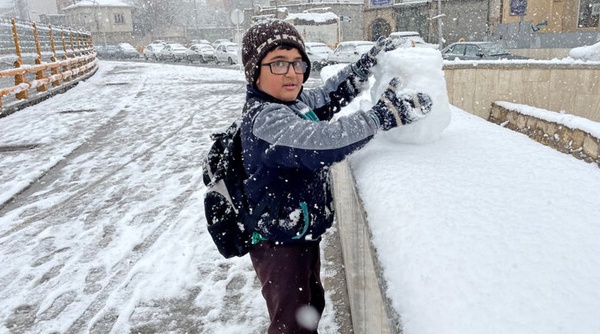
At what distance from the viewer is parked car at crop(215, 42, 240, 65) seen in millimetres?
27278

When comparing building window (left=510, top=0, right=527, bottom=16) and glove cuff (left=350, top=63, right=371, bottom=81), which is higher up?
building window (left=510, top=0, right=527, bottom=16)

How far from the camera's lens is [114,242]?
383 centimetres

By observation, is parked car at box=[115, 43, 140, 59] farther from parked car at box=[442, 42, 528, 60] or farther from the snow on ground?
the snow on ground

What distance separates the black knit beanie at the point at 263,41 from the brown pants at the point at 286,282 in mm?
676

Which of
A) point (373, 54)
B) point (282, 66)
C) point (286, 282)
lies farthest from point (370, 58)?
point (286, 282)

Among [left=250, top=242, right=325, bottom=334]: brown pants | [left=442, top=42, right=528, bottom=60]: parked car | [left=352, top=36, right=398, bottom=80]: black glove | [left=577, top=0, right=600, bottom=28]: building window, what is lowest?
[left=250, top=242, right=325, bottom=334]: brown pants

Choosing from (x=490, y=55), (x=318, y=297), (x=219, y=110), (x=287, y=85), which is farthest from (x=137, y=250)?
(x=490, y=55)

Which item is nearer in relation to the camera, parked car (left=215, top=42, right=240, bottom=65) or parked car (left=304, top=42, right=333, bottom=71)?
parked car (left=304, top=42, right=333, bottom=71)

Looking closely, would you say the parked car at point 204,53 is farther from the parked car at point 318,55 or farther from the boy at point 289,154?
the boy at point 289,154

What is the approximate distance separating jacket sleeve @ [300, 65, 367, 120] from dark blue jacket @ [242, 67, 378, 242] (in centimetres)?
43

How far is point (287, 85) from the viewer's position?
1857mm

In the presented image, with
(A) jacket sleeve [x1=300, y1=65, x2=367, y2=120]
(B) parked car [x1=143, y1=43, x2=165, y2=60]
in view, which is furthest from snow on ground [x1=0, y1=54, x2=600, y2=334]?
(B) parked car [x1=143, y1=43, x2=165, y2=60]

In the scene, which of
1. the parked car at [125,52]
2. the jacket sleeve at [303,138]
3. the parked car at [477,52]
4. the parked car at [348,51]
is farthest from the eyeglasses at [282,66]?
the parked car at [125,52]

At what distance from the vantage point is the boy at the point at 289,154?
5.37 feet
